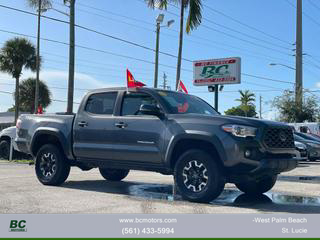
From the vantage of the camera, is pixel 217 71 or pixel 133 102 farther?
pixel 217 71

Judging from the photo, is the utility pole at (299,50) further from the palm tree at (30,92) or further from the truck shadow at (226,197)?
the truck shadow at (226,197)

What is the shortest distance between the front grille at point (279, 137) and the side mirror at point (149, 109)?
178 centimetres

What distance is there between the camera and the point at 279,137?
6.98 meters

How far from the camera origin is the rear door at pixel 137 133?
24.0ft

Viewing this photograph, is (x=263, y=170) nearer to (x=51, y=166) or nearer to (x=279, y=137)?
(x=279, y=137)

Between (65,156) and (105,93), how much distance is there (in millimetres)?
1521

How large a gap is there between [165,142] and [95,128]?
5.24ft

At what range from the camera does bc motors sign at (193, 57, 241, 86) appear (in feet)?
63.0

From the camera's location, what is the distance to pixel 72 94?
18.7m

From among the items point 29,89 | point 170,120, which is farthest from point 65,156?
point 29,89

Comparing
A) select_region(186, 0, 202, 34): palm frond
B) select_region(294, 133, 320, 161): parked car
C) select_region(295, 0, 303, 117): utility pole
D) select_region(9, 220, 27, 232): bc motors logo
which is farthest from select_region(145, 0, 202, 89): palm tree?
select_region(295, 0, 303, 117): utility pole

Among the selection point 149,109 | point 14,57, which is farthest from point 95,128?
point 14,57

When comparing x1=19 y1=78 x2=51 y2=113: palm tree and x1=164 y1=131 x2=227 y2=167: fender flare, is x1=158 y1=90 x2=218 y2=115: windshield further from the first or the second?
x1=19 y1=78 x2=51 y2=113: palm tree

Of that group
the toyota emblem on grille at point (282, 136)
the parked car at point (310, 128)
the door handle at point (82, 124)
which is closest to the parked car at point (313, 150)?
the parked car at point (310, 128)
